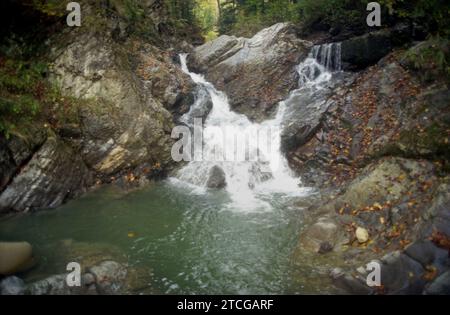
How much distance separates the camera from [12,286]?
6750 mm

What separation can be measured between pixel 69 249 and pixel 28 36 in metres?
8.12

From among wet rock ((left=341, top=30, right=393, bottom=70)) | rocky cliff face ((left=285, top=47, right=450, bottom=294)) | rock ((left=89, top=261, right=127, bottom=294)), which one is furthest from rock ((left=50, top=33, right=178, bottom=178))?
wet rock ((left=341, top=30, right=393, bottom=70))

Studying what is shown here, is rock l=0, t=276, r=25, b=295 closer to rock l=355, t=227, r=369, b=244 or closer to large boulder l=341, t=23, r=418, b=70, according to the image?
rock l=355, t=227, r=369, b=244

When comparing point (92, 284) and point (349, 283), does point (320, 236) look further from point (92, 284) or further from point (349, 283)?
point (92, 284)

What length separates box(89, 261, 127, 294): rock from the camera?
7.15 metres

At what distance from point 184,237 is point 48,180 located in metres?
4.64

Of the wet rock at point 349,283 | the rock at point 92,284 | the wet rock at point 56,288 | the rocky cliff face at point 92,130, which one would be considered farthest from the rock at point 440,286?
the rocky cliff face at point 92,130

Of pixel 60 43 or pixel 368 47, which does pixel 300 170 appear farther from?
pixel 60 43

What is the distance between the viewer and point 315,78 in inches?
688

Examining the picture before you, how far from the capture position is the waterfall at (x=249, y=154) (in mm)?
12820

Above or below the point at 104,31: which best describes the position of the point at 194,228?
below

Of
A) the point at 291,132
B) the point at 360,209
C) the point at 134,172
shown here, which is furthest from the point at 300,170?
the point at 134,172

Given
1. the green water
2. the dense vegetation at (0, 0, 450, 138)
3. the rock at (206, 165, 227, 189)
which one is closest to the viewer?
the green water

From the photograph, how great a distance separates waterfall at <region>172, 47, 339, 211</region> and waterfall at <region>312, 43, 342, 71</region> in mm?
45
